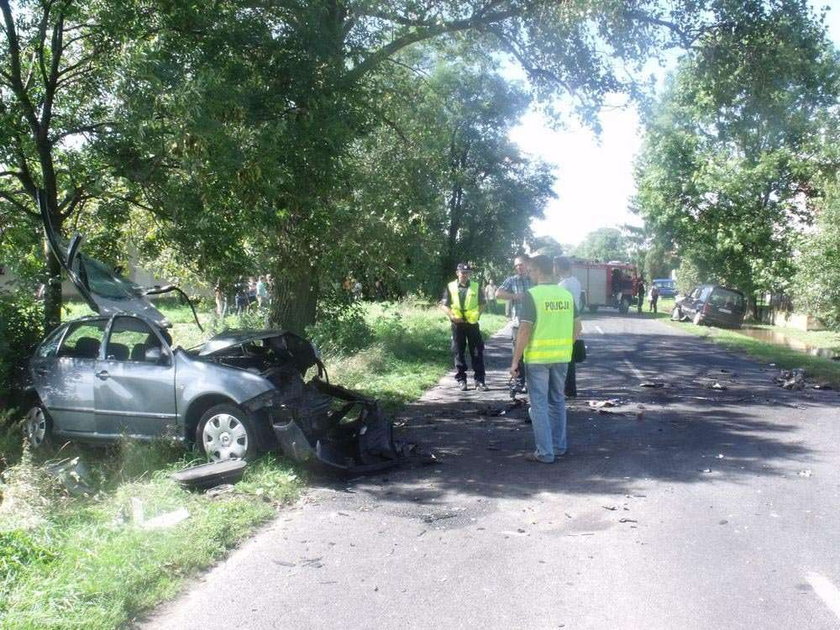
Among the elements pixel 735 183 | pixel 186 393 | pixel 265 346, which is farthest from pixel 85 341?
pixel 735 183

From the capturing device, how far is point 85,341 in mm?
8102

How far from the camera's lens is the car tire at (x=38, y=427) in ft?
25.8

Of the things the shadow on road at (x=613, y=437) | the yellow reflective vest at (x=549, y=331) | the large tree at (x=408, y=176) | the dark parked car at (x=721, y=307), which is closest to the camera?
the shadow on road at (x=613, y=437)

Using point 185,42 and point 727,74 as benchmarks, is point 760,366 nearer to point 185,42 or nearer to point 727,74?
point 727,74

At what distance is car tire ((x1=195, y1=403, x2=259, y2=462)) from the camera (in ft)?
23.5

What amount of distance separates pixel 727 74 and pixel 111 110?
28.7 feet

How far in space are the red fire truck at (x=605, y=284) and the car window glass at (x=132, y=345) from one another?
37.4 m

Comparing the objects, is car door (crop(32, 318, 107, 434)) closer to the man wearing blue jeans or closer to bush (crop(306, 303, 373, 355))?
the man wearing blue jeans

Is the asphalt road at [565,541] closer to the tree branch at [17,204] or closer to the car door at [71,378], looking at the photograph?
the car door at [71,378]

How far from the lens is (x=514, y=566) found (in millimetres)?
4883

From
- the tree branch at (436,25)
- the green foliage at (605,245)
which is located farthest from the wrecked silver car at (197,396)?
the green foliage at (605,245)

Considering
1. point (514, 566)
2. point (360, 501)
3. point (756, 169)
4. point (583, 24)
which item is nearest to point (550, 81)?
point (583, 24)

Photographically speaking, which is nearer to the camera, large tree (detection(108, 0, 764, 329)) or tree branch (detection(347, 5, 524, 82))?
large tree (detection(108, 0, 764, 329))

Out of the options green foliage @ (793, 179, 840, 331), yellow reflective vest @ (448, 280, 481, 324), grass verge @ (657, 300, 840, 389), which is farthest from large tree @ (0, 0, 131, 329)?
green foliage @ (793, 179, 840, 331)
